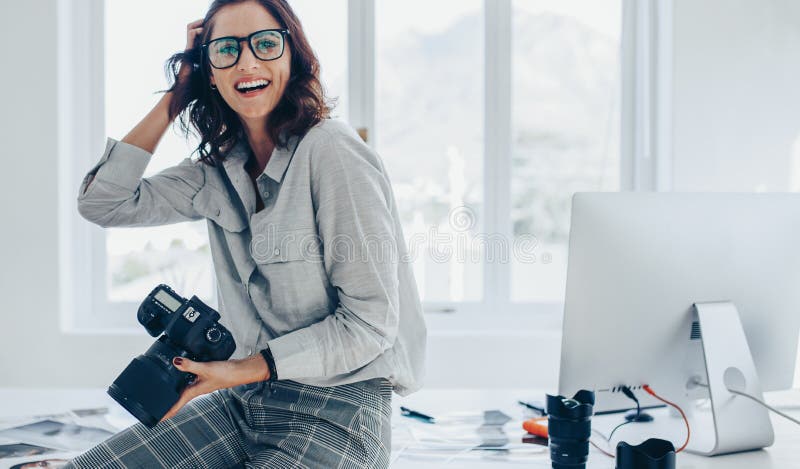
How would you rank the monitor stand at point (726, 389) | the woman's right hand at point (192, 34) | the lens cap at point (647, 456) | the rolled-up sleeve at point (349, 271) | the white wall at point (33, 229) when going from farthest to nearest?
the white wall at point (33, 229) → the woman's right hand at point (192, 34) → the monitor stand at point (726, 389) → the rolled-up sleeve at point (349, 271) → the lens cap at point (647, 456)

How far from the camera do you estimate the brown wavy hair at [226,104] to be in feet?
4.08

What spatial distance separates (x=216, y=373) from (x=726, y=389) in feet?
2.95

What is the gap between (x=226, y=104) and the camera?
4.45 feet

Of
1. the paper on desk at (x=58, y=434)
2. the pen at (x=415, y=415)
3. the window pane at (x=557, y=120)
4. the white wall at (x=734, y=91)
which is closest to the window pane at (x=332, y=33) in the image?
the window pane at (x=557, y=120)

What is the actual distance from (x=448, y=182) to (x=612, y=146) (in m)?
0.68

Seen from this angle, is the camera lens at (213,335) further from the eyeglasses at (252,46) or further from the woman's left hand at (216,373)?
the eyeglasses at (252,46)

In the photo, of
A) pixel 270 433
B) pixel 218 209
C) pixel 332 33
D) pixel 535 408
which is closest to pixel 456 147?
pixel 332 33

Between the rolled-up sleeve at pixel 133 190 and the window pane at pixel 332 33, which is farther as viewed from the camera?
the window pane at pixel 332 33

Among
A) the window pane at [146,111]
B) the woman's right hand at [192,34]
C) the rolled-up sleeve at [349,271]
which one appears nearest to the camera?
the rolled-up sleeve at [349,271]

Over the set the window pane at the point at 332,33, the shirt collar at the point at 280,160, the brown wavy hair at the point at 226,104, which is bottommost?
the shirt collar at the point at 280,160

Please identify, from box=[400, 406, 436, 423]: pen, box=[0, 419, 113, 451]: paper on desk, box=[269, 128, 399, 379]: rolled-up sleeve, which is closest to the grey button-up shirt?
box=[269, 128, 399, 379]: rolled-up sleeve

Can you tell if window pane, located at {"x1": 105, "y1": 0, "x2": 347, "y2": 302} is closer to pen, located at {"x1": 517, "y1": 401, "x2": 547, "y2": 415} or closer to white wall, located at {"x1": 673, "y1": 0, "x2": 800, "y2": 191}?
white wall, located at {"x1": 673, "y1": 0, "x2": 800, "y2": 191}

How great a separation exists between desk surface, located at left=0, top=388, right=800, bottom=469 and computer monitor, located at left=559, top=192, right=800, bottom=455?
0.05 meters

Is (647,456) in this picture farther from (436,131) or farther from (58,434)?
(436,131)
